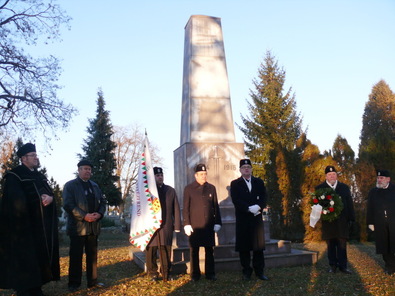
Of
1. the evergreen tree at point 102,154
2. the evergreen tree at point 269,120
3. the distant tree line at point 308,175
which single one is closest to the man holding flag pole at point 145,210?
the distant tree line at point 308,175

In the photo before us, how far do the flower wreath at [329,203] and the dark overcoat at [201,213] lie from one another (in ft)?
6.33

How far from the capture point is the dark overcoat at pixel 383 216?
7.16m

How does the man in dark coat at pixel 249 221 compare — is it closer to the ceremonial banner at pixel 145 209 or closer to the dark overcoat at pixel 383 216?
the ceremonial banner at pixel 145 209

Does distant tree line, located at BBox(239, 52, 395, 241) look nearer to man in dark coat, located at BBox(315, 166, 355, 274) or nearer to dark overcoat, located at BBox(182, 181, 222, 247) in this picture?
man in dark coat, located at BBox(315, 166, 355, 274)

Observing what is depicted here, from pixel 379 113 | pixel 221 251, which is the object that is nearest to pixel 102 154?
pixel 379 113

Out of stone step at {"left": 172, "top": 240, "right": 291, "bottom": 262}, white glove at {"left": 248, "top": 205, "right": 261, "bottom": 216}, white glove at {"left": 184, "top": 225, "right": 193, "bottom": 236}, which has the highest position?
white glove at {"left": 248, "top": 205, "right": 261, "bottom": 216}

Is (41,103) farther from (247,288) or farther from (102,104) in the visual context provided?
(102,104)

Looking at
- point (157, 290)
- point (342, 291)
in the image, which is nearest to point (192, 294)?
point (157, 290)

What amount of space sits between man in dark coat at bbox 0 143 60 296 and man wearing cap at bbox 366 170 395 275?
5611 millimetres

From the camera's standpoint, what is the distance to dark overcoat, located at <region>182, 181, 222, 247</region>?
21.4 ft

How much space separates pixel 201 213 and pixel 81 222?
6.37ft

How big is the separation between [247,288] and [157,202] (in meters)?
2.00

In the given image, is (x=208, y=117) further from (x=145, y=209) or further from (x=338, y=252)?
(x=338, y=252)

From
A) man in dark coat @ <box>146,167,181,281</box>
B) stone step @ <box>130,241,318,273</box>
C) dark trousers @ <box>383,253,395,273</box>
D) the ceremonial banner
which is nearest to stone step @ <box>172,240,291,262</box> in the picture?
stone step @ <box>130,241,318,273</box>
